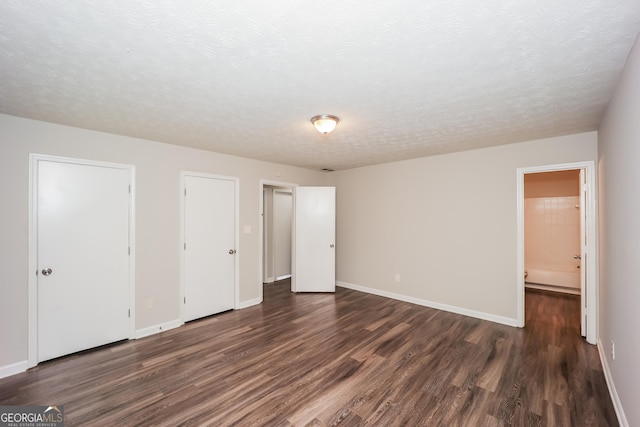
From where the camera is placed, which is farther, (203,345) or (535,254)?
(535,254)

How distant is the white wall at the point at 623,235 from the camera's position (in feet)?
5.14

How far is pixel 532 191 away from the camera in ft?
18.9

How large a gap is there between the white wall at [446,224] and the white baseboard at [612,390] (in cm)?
97

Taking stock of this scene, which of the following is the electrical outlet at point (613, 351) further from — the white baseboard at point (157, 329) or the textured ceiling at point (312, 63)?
the white baseboard at point (157, 329)

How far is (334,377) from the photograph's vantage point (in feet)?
8.16

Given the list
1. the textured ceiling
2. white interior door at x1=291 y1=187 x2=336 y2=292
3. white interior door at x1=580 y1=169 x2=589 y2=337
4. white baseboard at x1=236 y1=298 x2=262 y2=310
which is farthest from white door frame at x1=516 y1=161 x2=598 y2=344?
white baseboard at x1=236 y1=298 x2=262 y2=310

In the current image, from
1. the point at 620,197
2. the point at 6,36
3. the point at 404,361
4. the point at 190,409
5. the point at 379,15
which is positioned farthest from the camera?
the point at 404,361

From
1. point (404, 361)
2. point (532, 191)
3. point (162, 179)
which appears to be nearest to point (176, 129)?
point (162, 179)

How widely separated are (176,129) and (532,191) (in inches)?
267

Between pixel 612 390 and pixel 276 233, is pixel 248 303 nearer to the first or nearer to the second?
pixel 276 233

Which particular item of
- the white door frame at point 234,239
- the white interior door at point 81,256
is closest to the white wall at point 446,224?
the white door frame at point 234,239

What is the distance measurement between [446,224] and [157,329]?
4404 millimetres

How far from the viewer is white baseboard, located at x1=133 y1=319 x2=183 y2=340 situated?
334 cm

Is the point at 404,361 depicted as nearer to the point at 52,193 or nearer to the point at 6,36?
the point at 6,36
